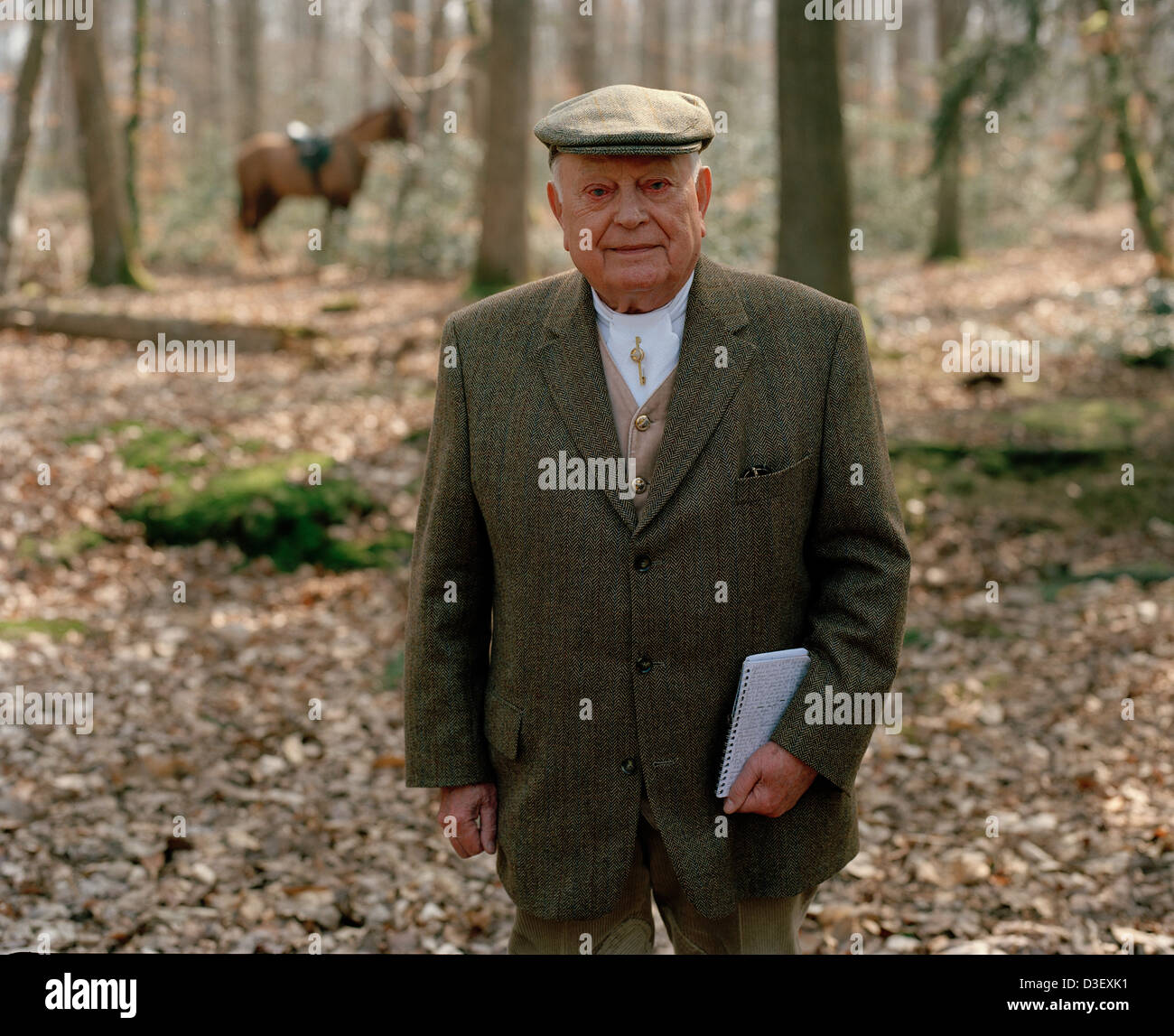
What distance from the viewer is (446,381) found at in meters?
2.54

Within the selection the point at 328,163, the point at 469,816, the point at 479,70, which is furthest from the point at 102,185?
the point at 469,816

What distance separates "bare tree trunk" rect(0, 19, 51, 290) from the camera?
12.7 m

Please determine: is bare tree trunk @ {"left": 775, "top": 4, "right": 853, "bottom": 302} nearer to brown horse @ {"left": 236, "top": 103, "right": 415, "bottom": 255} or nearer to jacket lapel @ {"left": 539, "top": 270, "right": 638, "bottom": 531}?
jacket lapel @ {"left": 539, "top": 270, "right": 638, "bottom": 531}

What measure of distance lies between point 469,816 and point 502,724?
25 centimetres

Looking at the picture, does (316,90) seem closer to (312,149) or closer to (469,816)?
(312,149)

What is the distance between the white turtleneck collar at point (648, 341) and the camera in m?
2.45

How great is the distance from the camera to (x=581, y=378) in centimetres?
243

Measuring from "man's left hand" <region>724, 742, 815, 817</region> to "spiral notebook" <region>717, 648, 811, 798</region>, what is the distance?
2 centimetres

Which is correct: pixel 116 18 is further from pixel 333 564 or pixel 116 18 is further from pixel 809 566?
pixel 809 566

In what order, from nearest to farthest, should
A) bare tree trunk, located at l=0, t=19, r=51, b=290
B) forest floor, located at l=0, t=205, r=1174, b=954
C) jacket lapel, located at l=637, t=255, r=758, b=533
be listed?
jacket lapel, located at l=637, t=255, r=758, b=533 → forest floor, located at l=0, t=205, r=1174, b=954 → bare tree trunk, located at l=0, t=19, r=51, b=290

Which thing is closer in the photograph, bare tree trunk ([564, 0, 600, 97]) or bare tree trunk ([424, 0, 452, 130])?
bare tree trunk ([564, 0, 600, 97])

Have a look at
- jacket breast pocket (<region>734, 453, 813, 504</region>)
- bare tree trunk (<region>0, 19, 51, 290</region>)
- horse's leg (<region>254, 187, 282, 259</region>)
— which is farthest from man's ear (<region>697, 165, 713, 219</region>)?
horse's leg (<region>254, 187, 282, 259</region>)
